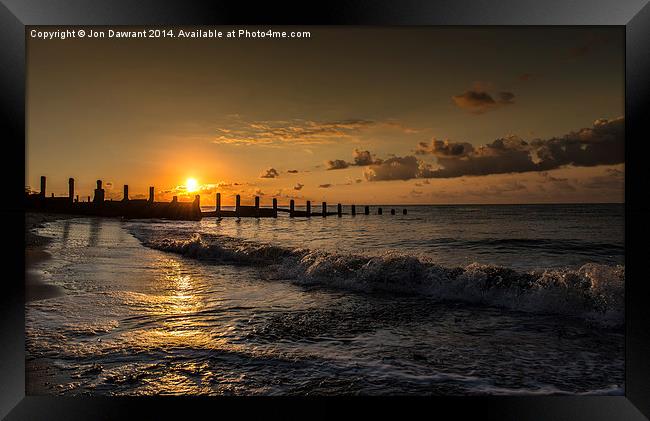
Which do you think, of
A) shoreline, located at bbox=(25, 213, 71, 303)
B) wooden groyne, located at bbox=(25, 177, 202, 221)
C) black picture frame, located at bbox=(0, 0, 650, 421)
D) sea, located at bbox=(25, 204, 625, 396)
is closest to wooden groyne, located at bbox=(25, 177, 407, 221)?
wooden groyne, located at bbox=(25, 177, 202, 221)

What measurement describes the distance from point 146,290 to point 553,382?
4.93 meters

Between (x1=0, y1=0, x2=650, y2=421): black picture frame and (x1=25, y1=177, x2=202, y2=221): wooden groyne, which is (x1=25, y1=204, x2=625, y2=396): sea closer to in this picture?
(x1=0, y1=0, x2=650, y2=421): black picture frame

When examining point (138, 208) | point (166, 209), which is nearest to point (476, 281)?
point (138, 208)

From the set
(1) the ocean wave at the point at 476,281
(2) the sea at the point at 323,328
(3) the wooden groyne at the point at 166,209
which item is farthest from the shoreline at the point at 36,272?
(3) the wooden groyne at the point at 166,209

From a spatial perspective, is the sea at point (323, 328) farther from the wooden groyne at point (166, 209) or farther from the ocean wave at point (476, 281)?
the wooden groyne at point (166, 209)

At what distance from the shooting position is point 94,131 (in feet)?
21.4
